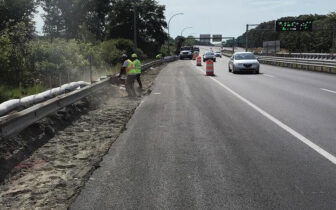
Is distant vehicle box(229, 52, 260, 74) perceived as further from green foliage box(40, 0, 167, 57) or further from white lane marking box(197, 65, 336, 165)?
green foliage box(40, 0, 167, 57)

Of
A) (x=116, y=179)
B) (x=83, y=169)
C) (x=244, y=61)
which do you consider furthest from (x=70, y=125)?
(x=244, y=61)

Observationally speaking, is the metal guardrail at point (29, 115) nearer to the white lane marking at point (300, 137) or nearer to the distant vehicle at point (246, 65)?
the white lane marking at point (300, 137)

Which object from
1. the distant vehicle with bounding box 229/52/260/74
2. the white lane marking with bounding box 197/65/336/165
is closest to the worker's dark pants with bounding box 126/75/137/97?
the white lane marking with bounding box 197/65/336/165

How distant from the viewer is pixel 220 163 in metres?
6.52

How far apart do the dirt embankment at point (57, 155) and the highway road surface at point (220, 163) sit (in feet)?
0.82

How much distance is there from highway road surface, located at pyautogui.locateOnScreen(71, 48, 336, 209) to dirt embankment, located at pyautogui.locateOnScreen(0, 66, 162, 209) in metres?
0.25

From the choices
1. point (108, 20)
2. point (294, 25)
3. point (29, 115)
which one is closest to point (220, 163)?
point (29, 115)

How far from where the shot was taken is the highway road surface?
497 centimetres

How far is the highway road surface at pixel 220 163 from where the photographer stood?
196 inches

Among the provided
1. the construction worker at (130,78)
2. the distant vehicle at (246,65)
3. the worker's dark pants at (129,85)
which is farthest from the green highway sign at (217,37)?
the worker's dark pants at (129,85)

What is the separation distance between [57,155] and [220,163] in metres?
2.68

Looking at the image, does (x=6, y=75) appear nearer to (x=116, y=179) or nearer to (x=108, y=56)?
(x=116, y=179)

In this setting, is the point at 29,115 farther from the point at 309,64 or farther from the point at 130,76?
the point at 309,64

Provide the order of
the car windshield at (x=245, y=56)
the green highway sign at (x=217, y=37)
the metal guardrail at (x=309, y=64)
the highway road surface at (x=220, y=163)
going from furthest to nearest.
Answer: the green highway sign at (x=217, y=37)
the metal guardrail at (x=309, y=64)
the car windshield at (x=245, y=56)
the highway road surface at (x=220, y=163)
